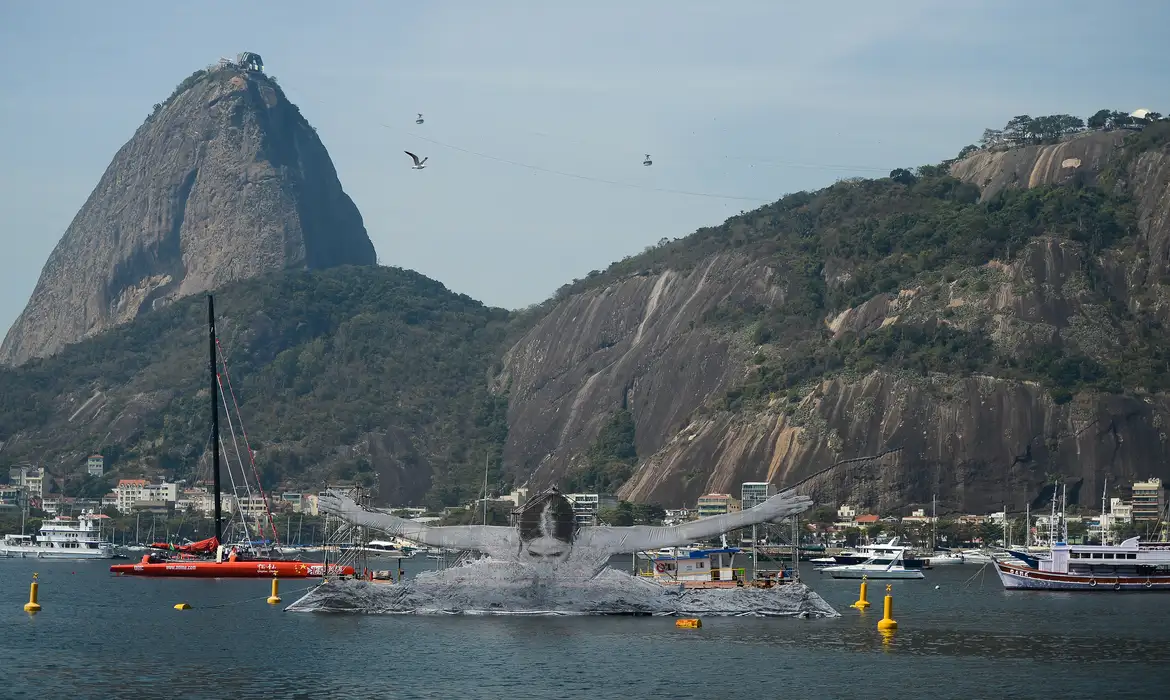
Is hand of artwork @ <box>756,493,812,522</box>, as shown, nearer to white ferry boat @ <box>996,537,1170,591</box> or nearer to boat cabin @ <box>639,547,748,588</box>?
boat cabin @ <box>639,547,748,588</box>

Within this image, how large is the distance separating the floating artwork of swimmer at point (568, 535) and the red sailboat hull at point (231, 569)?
64017mm

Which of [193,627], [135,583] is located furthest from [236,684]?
[135,583]

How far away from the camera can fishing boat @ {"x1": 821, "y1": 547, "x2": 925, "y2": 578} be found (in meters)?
174

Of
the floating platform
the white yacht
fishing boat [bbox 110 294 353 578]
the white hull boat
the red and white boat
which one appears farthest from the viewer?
the white yacht

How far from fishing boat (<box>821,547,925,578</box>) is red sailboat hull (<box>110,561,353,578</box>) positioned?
184 feet

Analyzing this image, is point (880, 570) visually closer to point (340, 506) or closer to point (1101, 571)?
point (1101, 571)

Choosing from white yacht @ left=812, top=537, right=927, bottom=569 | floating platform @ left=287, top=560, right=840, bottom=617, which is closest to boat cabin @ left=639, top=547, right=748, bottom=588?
floating platform @ left=287, top=560, right=840, bottom=617

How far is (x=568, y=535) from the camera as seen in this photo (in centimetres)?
8131

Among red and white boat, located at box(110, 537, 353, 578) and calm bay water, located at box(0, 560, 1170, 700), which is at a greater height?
red and white boat, located at box(110, 537, 353, 578)

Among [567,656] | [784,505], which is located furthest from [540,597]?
[784,505]

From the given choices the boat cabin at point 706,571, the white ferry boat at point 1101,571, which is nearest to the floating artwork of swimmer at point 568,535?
the boat cabin at point 706,571

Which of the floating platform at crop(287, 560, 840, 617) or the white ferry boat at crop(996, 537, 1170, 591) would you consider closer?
the floating platform at crop(287, 560, 840, 617)

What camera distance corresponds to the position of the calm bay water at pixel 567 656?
67812 millimetres

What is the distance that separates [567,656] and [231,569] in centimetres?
7938
